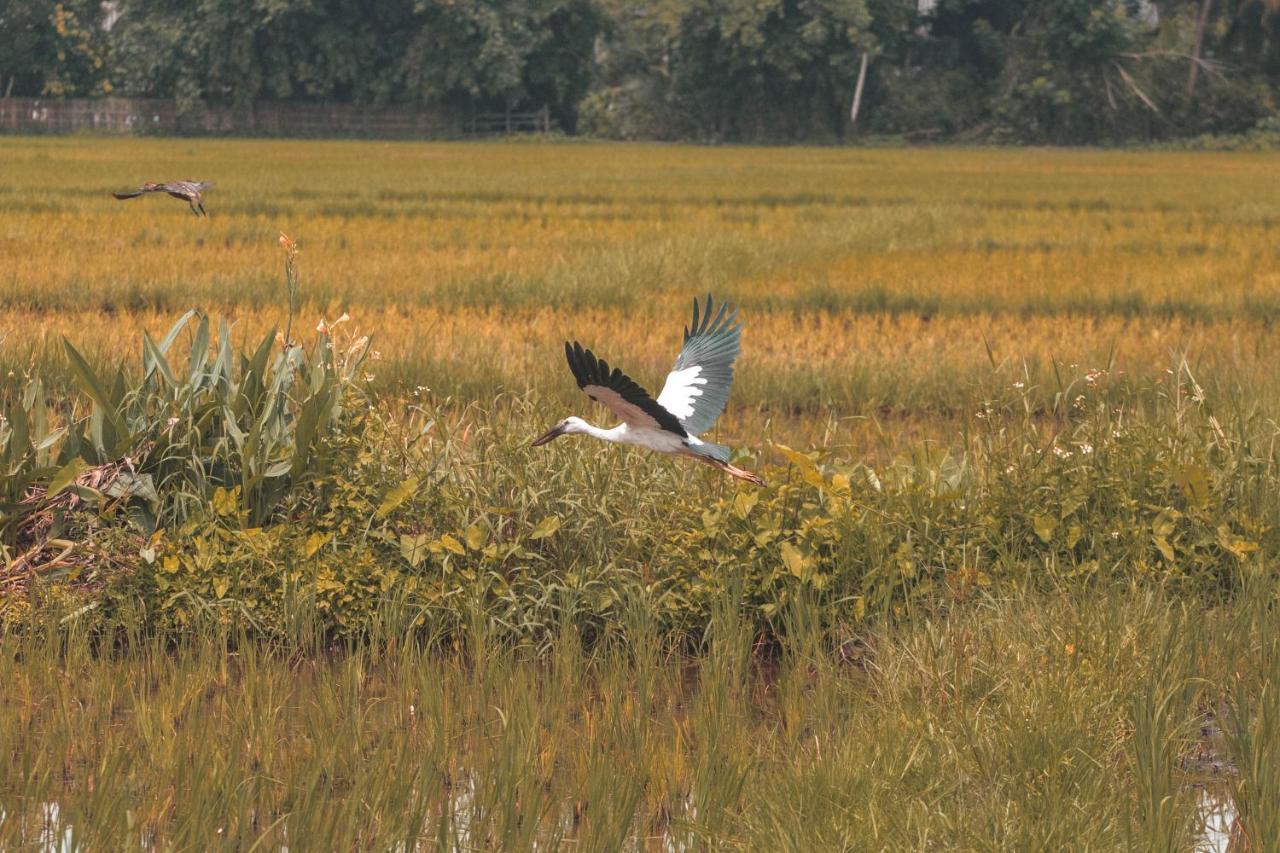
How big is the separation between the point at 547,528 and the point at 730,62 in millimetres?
39333

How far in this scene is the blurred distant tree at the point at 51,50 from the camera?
137 ft

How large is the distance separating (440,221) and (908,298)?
6601 millimetres

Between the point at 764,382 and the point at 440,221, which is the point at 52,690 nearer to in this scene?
the point at 764,382

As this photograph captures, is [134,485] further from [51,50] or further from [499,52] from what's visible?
[51,50]

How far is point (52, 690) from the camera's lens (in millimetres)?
3467

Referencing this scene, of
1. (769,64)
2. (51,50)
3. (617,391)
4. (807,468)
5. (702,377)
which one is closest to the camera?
(617,391)

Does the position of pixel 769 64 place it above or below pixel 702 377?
above

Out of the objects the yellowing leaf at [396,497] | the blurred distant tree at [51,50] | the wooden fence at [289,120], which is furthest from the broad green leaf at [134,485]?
the wooden fence at [289,120]

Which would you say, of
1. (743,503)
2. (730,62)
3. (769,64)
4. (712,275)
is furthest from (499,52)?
(743,503)

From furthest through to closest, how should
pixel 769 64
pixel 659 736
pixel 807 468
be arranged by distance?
pixel 769 64
pixel 807 468
pixel 659 736

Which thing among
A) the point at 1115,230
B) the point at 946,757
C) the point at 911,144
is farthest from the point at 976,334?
the point at 911,144

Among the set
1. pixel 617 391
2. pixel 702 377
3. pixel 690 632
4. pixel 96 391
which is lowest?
pixel 690 632

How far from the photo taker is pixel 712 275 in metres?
11.6

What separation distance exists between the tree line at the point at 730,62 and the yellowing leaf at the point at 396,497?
37.2 metres
